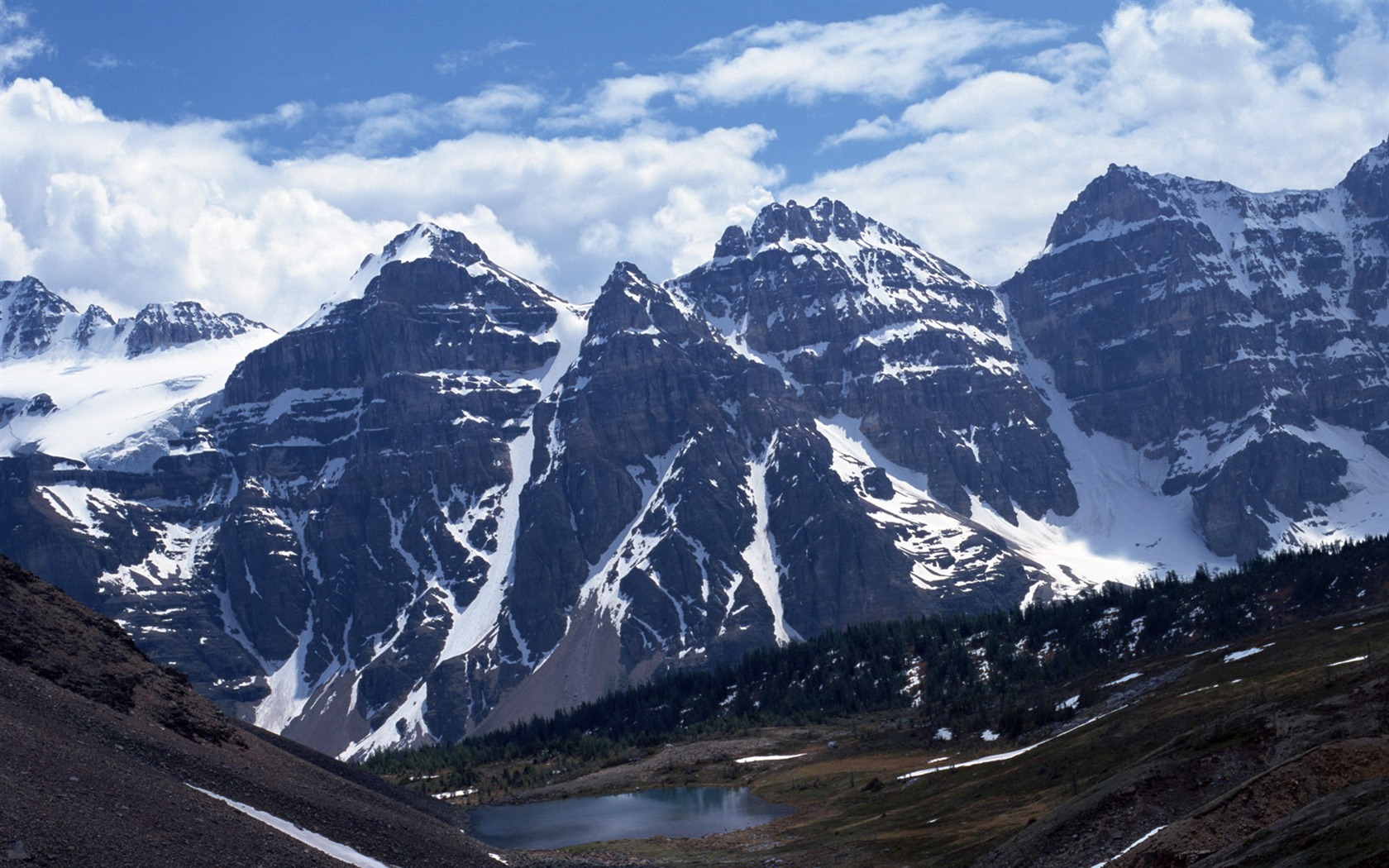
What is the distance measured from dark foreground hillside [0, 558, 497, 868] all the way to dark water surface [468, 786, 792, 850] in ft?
88.7

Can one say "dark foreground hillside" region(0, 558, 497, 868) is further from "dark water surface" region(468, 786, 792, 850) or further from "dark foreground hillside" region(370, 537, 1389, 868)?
"dark foreground hillside" region(370, 537, 1389, 868)

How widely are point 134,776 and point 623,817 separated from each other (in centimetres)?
8828

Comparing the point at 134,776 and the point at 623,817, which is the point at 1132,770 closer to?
the point at 134,776

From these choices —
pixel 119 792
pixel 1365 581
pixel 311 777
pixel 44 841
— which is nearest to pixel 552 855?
pixel 311 777

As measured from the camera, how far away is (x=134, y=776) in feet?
227

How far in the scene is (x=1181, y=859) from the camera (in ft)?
186

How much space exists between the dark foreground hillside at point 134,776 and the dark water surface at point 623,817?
2704cm

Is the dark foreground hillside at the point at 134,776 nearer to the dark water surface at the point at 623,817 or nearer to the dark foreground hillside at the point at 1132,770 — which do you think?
the dark water surface at the point at 623,817

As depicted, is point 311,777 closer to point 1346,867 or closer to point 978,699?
point 1346,867

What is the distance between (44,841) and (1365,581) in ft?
564

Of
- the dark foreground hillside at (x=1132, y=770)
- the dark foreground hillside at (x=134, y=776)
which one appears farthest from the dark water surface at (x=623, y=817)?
the dark foreground hillside at (x=134, y=776)

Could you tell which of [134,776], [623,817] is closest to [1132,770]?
[134,776]

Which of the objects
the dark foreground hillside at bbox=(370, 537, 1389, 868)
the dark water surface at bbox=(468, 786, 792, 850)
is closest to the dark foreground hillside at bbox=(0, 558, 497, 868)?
the dark water surface at bbox=(468, 786, 792, 850)

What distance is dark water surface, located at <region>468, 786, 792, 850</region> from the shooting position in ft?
436
